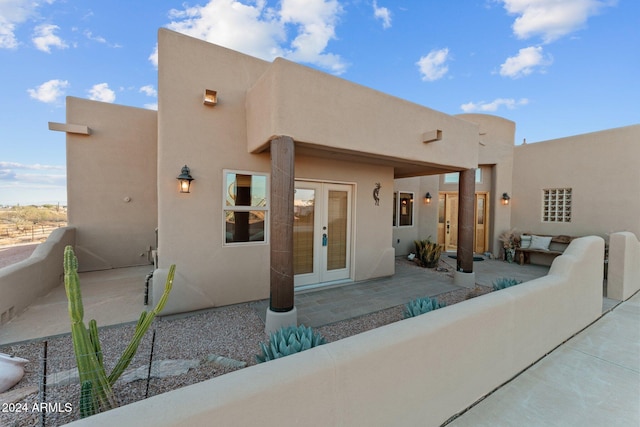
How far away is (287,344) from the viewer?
282cm

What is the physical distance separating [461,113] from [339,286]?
9772mm

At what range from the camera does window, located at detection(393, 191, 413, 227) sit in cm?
1024

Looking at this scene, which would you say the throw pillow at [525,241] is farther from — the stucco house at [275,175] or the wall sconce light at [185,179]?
the wall sconce light at [185,179]

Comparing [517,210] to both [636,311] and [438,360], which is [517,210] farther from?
[438,360]

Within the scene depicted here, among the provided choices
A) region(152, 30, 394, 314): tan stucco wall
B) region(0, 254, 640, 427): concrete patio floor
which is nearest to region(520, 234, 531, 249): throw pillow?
region(0, 254, 640, 427): concrete patio floor

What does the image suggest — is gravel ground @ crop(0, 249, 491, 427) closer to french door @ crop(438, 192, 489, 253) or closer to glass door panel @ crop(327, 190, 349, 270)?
glass door panel @ crop(327, 190, 349, 270)

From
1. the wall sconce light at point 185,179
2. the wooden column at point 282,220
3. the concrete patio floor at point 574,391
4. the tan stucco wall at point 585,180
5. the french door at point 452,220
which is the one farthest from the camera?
the french door at point 452,220

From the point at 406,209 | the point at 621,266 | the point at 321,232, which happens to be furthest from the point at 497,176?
the point at 321,232

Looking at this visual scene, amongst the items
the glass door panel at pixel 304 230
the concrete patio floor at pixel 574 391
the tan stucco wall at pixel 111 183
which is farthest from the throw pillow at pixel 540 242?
the tan stucco wall at pixel 111 183

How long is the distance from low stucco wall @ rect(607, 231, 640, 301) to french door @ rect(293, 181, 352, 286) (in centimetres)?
579

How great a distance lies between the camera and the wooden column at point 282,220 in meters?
3.90

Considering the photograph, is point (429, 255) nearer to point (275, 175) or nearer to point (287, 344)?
point (275, 175)

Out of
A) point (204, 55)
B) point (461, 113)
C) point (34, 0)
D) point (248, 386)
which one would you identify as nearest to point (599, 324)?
point (248, 386)

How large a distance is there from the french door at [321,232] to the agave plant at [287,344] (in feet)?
9.46
